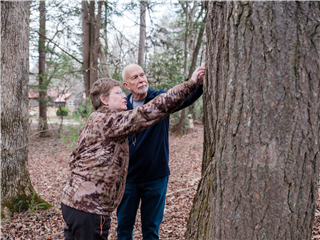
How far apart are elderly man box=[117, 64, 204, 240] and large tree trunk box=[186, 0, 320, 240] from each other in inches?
46.6

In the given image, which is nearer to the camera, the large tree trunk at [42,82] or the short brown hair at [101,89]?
the short brown hair at [101,89]

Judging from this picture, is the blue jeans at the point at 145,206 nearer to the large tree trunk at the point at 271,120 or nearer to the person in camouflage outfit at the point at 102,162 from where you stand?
the person in camouflage outfit at the point at 102,162

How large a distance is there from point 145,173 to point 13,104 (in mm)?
2863

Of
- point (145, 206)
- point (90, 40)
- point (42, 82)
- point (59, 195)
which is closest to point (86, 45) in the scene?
point (90, 40)

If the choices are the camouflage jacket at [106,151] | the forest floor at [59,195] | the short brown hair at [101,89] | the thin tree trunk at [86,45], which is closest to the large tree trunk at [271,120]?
the camouflage jacket at [106,151]

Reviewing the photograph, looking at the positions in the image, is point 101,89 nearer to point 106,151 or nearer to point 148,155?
point 106,151

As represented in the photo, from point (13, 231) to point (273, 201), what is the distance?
3.83 m

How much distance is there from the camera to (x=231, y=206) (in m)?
1.56

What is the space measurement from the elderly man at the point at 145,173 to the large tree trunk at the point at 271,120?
46.6 inches

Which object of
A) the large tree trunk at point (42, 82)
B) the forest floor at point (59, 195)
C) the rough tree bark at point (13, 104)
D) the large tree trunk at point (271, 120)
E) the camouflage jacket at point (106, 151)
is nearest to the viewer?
the large tree trunk at point (271, 120)

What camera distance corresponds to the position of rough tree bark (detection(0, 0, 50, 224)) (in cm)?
395

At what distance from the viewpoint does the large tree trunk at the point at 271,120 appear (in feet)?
4.64

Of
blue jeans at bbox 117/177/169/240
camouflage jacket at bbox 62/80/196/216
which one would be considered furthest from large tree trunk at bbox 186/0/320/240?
blue jeans at bbox 117/177/169/240

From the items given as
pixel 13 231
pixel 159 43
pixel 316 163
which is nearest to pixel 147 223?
pixel 316 163
